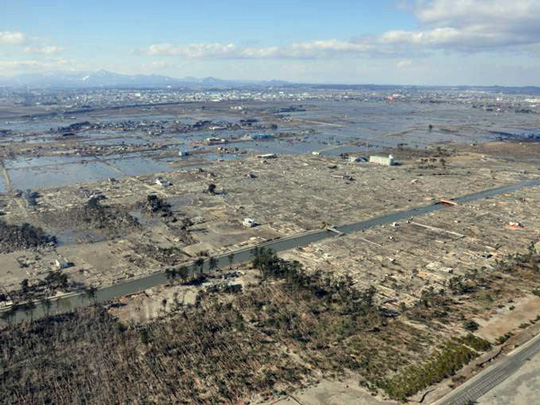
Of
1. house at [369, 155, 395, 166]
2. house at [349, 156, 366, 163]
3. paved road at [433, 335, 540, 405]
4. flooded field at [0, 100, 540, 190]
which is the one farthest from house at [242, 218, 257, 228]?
house at [369, 155, 395, 166]

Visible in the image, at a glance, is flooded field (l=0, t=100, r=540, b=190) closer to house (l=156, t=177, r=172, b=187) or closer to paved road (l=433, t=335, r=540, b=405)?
house (l=156, t=177, r=172, b=187)

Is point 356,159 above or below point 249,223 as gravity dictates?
above

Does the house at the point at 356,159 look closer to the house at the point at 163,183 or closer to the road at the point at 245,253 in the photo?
the road at the point at 245,253

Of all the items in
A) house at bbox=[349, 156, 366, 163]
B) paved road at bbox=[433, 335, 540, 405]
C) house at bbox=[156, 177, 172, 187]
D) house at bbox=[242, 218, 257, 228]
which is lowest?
paved road at bbox=[433, 335, 540, 405]

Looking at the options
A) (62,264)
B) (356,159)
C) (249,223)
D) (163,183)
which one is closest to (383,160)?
(356,159)

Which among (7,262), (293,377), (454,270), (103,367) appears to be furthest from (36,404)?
(454,270)

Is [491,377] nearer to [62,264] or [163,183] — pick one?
[62,264]
